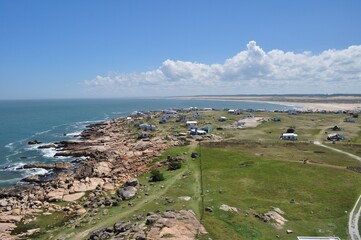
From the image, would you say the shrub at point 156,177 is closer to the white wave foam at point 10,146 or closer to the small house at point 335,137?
the small house at point 335,137

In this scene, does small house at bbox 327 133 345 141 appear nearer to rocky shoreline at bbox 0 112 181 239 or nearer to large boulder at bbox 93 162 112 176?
rocky shoreline at bbox 0 112 181 239

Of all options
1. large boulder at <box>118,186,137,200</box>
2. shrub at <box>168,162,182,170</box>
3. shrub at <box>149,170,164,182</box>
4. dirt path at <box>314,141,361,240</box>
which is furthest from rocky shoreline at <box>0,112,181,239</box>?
dirt path at <box>314,141,361,240</box>

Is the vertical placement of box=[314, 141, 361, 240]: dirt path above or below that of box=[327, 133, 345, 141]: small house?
below

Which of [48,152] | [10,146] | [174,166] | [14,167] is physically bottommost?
[14,167]

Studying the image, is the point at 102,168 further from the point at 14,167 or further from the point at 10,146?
the point at 10,146

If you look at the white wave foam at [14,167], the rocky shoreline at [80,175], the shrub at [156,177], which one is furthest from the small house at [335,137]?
the white wave foam at [14,167]

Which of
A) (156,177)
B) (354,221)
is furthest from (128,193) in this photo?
(354,221)

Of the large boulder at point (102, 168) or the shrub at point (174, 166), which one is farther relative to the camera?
the large boulder at point (102, 168)

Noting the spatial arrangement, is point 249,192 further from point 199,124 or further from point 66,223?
point 199,124
